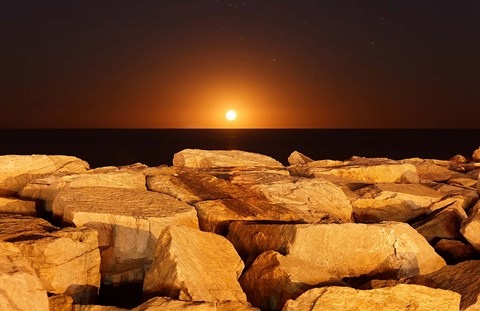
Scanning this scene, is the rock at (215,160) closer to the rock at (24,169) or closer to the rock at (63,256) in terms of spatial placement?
the rock at (24,169)

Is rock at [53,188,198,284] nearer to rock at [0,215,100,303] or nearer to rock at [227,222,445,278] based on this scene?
rock at [0,215,100,303]

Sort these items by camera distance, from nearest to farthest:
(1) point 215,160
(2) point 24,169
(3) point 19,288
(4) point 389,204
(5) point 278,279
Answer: (3) point 19,288 < (5) point 278,279 < (4) point 389,204 < (2) point 24,169 < (1) point 215,160

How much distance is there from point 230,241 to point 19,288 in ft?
10.5

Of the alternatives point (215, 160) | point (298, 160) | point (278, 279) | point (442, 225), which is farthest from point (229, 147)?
point (278, 279)

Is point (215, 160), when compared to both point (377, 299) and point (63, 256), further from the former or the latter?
point (377, 299)

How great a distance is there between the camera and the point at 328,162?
11.7 metres

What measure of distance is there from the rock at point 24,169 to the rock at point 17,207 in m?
1.34

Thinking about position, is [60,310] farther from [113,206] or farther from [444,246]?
[444,246]

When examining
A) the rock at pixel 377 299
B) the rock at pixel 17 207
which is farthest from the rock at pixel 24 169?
the rock at pixel 377 299

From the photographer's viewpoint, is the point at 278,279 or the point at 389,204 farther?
the point at 389,204

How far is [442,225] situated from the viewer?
7.61 m

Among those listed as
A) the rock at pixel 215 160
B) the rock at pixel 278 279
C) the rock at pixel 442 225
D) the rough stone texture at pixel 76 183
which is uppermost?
the rock at pixel 215 160

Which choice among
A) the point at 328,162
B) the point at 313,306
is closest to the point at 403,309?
the point at 313,306

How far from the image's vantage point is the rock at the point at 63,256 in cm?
494
